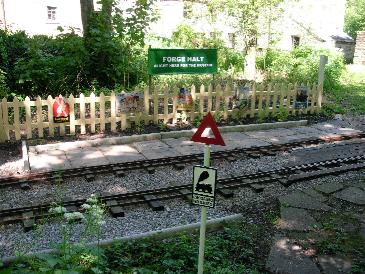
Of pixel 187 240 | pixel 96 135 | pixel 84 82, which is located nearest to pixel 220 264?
pixel 187 240

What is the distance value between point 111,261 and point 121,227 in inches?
39.2

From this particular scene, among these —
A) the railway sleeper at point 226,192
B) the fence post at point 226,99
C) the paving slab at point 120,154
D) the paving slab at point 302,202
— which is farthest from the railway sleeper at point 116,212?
the fence post at point 226,99

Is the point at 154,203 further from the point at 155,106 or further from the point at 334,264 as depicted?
the point at 155,106

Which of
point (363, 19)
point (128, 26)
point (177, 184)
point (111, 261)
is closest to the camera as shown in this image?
point (111, 261)

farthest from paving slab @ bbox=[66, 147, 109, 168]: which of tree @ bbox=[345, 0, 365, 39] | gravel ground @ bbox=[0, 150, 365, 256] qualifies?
tree @ bbox=[345, 0, 365, 39]

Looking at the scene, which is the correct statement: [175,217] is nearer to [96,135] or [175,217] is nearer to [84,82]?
[96,135]

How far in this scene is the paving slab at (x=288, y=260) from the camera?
4629mm

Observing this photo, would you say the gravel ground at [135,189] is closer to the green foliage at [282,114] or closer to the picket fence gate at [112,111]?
the picket fence gate at [112,111]

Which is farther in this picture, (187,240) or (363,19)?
(363,19)

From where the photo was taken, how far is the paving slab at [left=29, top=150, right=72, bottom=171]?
786 centimetres

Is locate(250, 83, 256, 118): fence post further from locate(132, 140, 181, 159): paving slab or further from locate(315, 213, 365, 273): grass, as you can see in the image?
locate(315, 213, 365, 273): grass

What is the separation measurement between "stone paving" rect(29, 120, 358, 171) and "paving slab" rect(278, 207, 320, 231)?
8.72 feet

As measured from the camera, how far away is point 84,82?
41.8 ft

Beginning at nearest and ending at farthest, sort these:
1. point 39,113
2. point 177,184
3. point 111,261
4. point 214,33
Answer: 1. point 111,261
2. point 177,184
3. point 39,113
4. point 214,33
